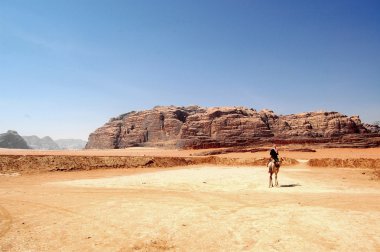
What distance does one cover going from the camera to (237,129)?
98062 mm

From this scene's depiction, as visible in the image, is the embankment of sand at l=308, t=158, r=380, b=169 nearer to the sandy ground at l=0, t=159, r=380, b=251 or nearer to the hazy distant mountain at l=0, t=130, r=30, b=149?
the sandy ground at l=0, t=159, r=380, b=251

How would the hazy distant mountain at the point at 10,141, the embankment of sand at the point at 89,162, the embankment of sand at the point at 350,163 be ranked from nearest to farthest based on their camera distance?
the embankment of sand at the point at 89,162, the embankment of sand at the point at 350,163, the hazy distant mountain at the point at 10,141

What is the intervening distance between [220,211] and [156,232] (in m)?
3.36

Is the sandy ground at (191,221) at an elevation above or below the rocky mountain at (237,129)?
below

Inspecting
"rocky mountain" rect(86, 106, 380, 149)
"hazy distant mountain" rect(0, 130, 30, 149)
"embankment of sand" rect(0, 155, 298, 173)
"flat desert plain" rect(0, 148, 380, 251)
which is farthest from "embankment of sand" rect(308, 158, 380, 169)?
"hazy distant mountain" rect(0, 130, 30, 149)

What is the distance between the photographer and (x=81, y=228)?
30.4 feet

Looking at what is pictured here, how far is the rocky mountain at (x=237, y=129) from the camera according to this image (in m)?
73.1

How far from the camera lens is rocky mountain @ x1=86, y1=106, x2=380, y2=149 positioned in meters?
73.1

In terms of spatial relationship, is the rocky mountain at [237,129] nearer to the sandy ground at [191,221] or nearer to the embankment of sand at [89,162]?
the embankment of sand at [89,162]

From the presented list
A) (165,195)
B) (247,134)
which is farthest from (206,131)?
(165,195)

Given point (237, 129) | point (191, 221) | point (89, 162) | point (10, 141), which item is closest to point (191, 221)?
point (191, 221)

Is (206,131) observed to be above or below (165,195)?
above

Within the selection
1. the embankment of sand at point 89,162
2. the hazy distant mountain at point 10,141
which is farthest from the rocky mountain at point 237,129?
the hazy distant mountain at point 10,141

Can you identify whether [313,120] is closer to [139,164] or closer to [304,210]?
[139,164]
